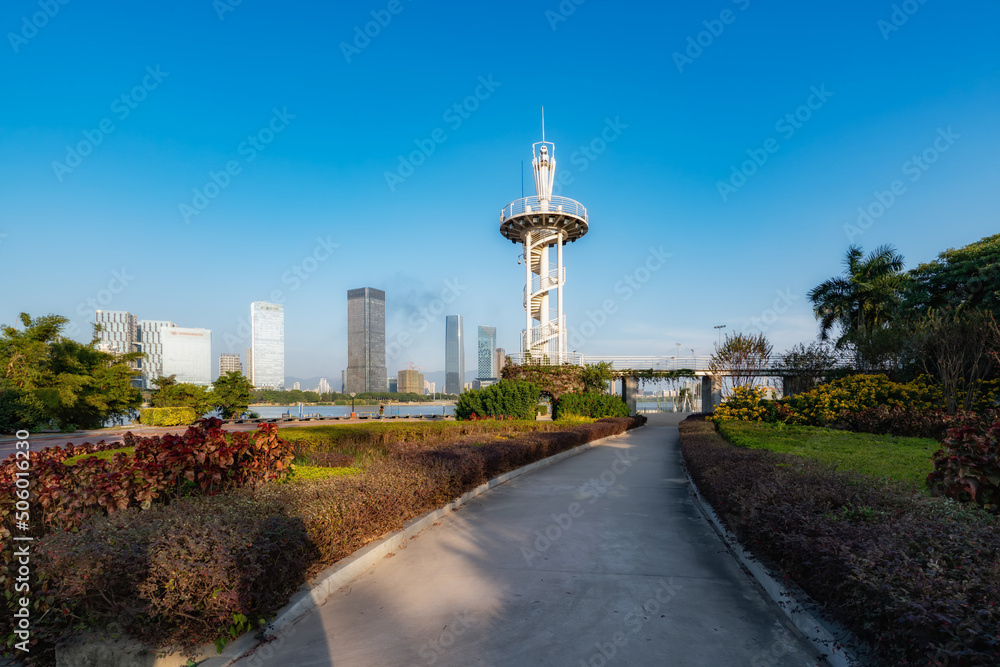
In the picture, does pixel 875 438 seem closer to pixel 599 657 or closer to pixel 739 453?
pixel 739 453

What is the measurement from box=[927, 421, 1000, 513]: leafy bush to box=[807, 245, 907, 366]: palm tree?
29.4m

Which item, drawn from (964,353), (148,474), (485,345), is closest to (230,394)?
(148,474)

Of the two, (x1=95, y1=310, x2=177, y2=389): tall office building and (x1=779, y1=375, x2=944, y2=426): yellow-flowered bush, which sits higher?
(x1=95, y1=310, x2=177, y2=389): tall office building

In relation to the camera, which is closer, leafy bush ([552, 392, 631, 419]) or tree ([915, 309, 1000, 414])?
tree ([915, 309, 1000, 414])

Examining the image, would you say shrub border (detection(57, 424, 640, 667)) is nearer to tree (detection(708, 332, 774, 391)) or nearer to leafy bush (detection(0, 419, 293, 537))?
leafy bush (detection(0, 419, 293, 537))

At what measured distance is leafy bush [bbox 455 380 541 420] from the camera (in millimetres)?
21500

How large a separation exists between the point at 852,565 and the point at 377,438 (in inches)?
450

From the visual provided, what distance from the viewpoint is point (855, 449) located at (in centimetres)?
1019

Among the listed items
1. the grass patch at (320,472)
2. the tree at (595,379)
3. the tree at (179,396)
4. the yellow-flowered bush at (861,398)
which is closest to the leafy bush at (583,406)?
the tree at (595,379)

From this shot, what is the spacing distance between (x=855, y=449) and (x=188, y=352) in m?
51.4

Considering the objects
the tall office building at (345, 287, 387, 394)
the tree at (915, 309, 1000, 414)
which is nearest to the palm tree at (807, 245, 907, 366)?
the tree at (915, 309, 1000, 414)

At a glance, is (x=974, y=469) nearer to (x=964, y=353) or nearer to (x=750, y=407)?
(x=964, y=353)

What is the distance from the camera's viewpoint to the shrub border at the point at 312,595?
325 cm

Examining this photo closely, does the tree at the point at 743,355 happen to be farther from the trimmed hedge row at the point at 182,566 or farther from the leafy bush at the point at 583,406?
the trimmed hedge row at the point at 182,566
